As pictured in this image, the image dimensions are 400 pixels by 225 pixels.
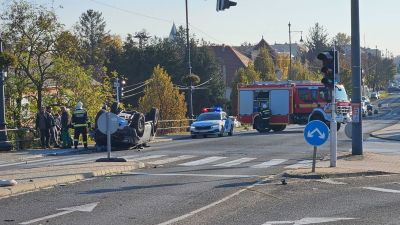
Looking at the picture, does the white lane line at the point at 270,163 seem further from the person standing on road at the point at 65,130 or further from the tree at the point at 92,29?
the tree at the point at 92,29

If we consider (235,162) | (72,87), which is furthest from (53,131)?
(235,162)

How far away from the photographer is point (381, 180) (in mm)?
16016

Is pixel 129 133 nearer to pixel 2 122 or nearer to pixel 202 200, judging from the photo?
pixel 2 122

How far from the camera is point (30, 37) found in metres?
34.5

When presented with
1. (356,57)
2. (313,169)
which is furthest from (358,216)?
(356,57)

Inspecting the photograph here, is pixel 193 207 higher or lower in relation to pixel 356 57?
lower

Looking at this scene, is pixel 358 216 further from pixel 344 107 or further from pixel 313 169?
pixel 344 107

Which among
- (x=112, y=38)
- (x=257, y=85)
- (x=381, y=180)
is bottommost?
(x=381, y=180)

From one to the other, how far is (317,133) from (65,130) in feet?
43.3

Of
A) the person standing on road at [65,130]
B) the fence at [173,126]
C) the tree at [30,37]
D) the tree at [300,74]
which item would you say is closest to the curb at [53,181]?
the person standing on road at [65,130]

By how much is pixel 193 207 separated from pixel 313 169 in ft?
19.2

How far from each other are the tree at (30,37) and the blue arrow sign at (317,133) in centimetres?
2017

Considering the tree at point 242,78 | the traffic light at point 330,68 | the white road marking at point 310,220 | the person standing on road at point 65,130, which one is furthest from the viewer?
the tree at point 242,78

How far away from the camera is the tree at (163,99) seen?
50.9 m
